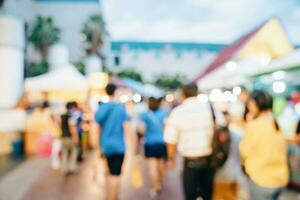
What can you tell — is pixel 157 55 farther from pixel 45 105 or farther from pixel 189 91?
pixel 189 91

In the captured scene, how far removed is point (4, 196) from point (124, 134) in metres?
2.58

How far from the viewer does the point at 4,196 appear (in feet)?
22.2

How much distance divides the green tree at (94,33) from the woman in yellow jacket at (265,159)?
40.4 meters

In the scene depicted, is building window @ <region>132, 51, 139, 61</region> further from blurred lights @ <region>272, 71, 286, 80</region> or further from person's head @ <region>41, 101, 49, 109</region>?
blurred lights @ <region>272, 71, 286, 80</region>

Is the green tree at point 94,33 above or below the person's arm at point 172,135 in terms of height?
above

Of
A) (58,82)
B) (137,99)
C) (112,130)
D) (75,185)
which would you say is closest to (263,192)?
(112,130)

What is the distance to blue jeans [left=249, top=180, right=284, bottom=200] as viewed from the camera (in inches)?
123

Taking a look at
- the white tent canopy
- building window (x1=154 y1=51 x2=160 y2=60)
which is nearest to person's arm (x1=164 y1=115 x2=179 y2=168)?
the white tent canopy

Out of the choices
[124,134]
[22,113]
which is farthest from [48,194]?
[22,113]

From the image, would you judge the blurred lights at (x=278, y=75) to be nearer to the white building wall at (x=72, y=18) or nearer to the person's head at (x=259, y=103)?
the person's head at (x=259, y=103)

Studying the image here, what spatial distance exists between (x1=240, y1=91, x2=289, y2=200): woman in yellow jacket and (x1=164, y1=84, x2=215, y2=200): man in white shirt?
2.53 ft

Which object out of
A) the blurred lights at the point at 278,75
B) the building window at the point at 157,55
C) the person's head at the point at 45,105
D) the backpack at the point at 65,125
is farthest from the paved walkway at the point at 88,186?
the building window at the point at 157,55

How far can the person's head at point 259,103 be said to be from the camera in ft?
→ 10.8

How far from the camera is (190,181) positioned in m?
4.03
